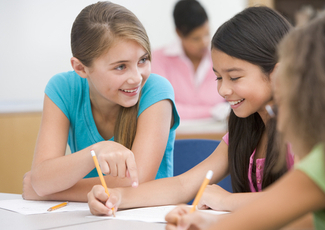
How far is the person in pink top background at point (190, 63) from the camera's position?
9.30 ft

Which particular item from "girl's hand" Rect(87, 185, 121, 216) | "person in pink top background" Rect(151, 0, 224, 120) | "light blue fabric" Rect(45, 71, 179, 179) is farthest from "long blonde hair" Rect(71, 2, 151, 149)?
"person in pink top background" Rect(151, 0, 224, 120)

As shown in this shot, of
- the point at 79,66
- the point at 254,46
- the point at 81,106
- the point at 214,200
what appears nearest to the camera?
the point at 214,200

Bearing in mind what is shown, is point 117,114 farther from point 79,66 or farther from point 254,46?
point 254,46

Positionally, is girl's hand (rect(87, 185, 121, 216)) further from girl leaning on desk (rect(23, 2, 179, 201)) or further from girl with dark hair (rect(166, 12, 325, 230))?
girl with dark hair (rect(166, 12, 325, 230))

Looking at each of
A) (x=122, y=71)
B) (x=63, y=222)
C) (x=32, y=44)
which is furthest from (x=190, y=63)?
(x=63, y=222)

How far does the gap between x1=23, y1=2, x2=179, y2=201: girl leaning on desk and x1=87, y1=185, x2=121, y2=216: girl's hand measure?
9 centimetres

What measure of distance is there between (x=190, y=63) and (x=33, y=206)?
2307mm

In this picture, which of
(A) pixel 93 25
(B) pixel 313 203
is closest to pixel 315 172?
(B) pixel 313 203

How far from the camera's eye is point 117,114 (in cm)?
129

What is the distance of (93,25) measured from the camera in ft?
3.67

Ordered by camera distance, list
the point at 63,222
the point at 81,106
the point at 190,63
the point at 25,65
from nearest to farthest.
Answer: the point at 63,222 → the point at 81,106 → the point at 25,65 → the point at 190,63

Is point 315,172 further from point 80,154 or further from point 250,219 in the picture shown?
point 80,154

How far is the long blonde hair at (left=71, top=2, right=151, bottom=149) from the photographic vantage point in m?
1.10

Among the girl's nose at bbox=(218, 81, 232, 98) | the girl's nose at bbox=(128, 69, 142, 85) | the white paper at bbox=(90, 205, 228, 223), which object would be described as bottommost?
the white paper at bbox=(90, 205, 228, 223)
